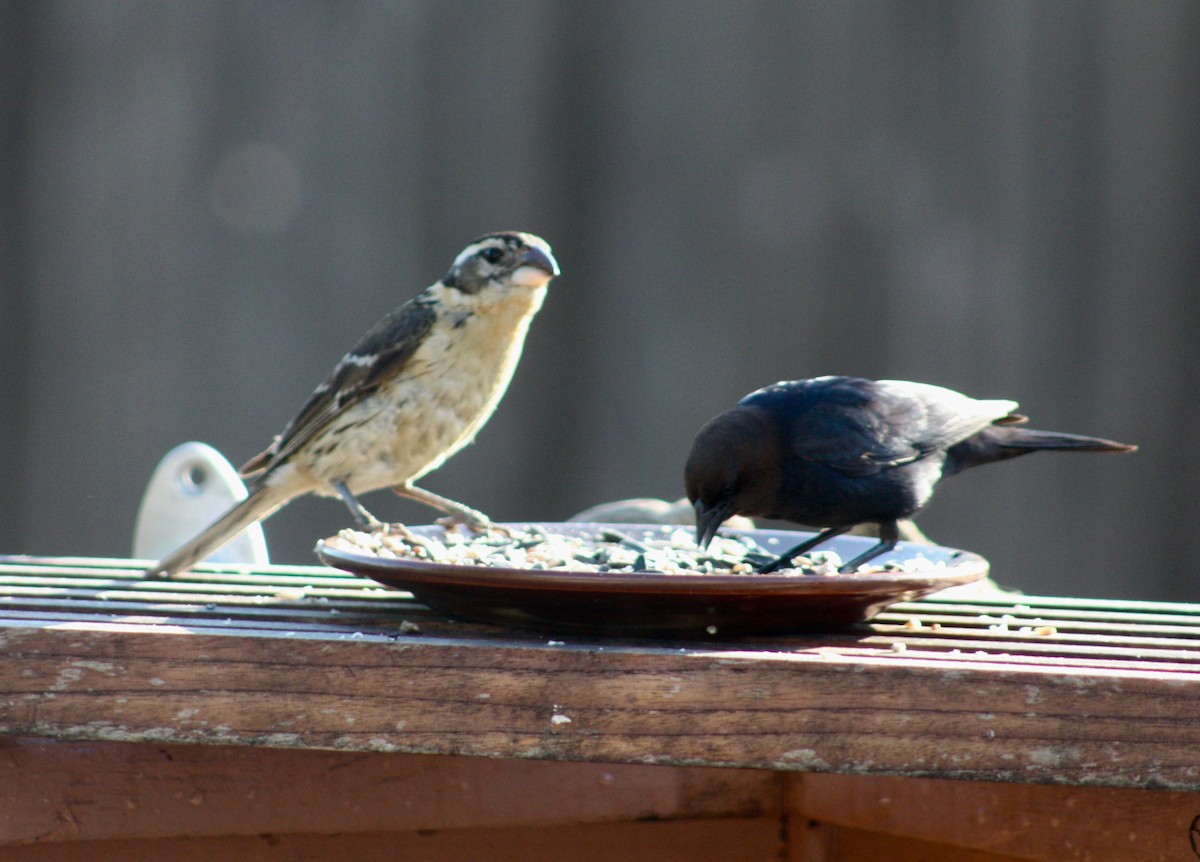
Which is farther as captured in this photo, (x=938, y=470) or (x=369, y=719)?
(x=938, y=470)

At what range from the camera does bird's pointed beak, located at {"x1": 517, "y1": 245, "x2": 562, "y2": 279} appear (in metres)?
3.68

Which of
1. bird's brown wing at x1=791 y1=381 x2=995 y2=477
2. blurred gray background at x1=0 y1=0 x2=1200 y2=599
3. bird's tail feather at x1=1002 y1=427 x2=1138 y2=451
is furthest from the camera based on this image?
blurred gray background at x1=0 y1=0 x2=1200 y2=599

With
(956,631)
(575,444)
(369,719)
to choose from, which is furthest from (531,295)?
(369,719)

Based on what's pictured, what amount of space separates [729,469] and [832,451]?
0.28m

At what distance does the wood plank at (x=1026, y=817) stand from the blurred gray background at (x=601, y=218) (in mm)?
2844

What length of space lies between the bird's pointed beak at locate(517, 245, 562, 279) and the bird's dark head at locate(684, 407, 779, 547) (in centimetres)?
98

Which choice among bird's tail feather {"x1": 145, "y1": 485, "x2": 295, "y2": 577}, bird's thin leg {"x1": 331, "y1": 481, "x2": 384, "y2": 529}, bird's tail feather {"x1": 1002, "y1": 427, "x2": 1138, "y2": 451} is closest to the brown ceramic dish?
bird's tail feather {"x1": 145, "y1": 485, "x2": 295, "y2": 577}

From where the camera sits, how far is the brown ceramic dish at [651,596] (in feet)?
5.79

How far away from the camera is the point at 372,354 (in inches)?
147

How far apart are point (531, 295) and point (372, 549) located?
1584 mm

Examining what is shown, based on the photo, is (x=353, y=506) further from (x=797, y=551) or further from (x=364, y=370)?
(x=797, y=551)

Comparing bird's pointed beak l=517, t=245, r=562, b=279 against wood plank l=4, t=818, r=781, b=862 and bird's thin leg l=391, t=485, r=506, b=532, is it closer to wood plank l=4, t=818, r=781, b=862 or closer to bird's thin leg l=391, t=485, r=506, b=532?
bird's thin leg l=391, t=485, r=506, b=532

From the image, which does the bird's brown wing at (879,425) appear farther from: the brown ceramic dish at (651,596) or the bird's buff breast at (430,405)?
the bird's buff breast at (430,405)

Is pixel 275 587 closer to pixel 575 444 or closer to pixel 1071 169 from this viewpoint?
pixel 575 444
